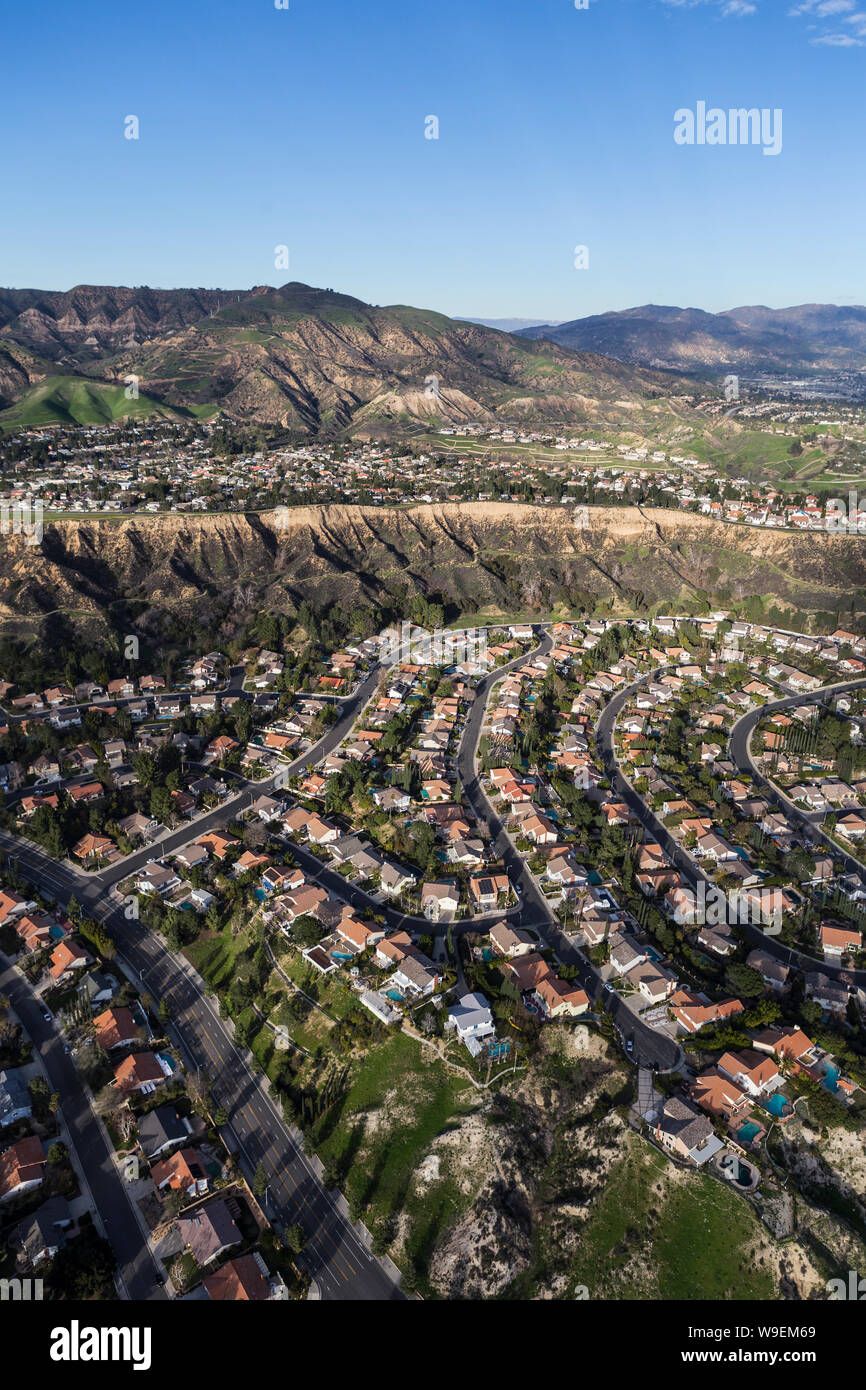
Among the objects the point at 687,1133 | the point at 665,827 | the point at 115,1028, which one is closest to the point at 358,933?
the point at 115,1028

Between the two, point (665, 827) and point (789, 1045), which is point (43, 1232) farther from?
point (665, 827)

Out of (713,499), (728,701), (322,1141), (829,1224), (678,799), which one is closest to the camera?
(829,1224)

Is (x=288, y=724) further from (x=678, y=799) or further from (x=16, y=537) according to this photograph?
(x=16, y=537)

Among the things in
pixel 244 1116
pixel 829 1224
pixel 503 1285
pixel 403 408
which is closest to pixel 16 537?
pixel 244 1116

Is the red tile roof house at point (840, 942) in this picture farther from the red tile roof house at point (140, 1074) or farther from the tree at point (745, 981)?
the red tile roof house at point (140, 1074)

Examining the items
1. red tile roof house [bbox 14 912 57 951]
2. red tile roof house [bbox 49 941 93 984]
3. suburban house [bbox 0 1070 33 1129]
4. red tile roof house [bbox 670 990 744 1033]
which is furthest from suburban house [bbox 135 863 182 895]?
red tile roof house [bbox 670 990 744 1033]

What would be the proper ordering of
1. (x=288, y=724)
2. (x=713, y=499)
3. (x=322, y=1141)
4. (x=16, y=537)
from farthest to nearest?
1. (x=713, y=499)
2. (x=16, y=537)
3. (x=288, y=724)
4. (x=322, y=1141)
